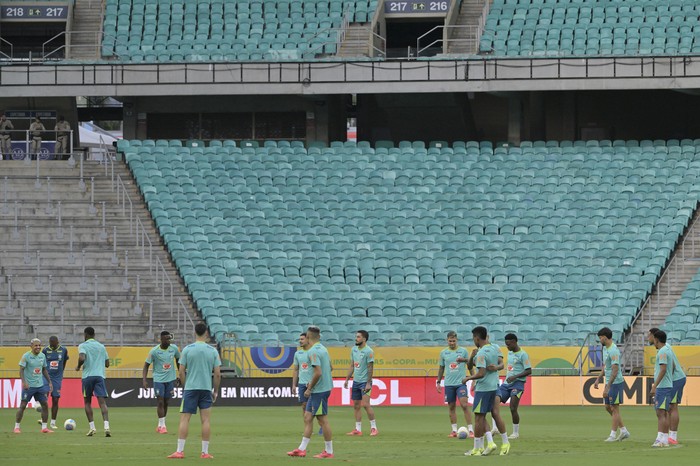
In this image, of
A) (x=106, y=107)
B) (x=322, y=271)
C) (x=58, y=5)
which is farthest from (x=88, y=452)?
(x=106, y=107)

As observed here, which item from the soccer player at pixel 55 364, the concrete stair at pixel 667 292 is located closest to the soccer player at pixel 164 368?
the soccer player at pixel 55 364

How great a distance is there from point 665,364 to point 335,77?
2801 centimetres

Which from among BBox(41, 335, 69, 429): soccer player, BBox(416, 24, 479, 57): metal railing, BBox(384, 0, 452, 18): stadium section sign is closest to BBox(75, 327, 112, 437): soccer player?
BBox(41, 335, 69, 429): soccer player

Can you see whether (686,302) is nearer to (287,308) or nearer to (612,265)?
(612,265)

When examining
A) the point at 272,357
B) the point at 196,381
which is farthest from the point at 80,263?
the point at 196,381

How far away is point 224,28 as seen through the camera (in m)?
53.0

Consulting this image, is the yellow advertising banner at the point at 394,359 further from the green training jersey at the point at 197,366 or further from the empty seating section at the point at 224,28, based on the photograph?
the green training jersey at the point at 197,366

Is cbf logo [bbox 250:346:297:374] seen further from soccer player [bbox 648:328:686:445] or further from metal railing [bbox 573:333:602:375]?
soccer player [bbox 648:328:686:445]

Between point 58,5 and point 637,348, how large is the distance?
26.5 metres

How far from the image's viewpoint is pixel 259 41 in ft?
171

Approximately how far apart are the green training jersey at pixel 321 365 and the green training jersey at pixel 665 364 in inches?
219

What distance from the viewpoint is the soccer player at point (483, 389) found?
21.4 meters

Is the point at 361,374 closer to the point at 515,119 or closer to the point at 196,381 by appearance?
the point at 196,381

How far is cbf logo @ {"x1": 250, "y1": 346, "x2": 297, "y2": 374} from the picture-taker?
38719mm
